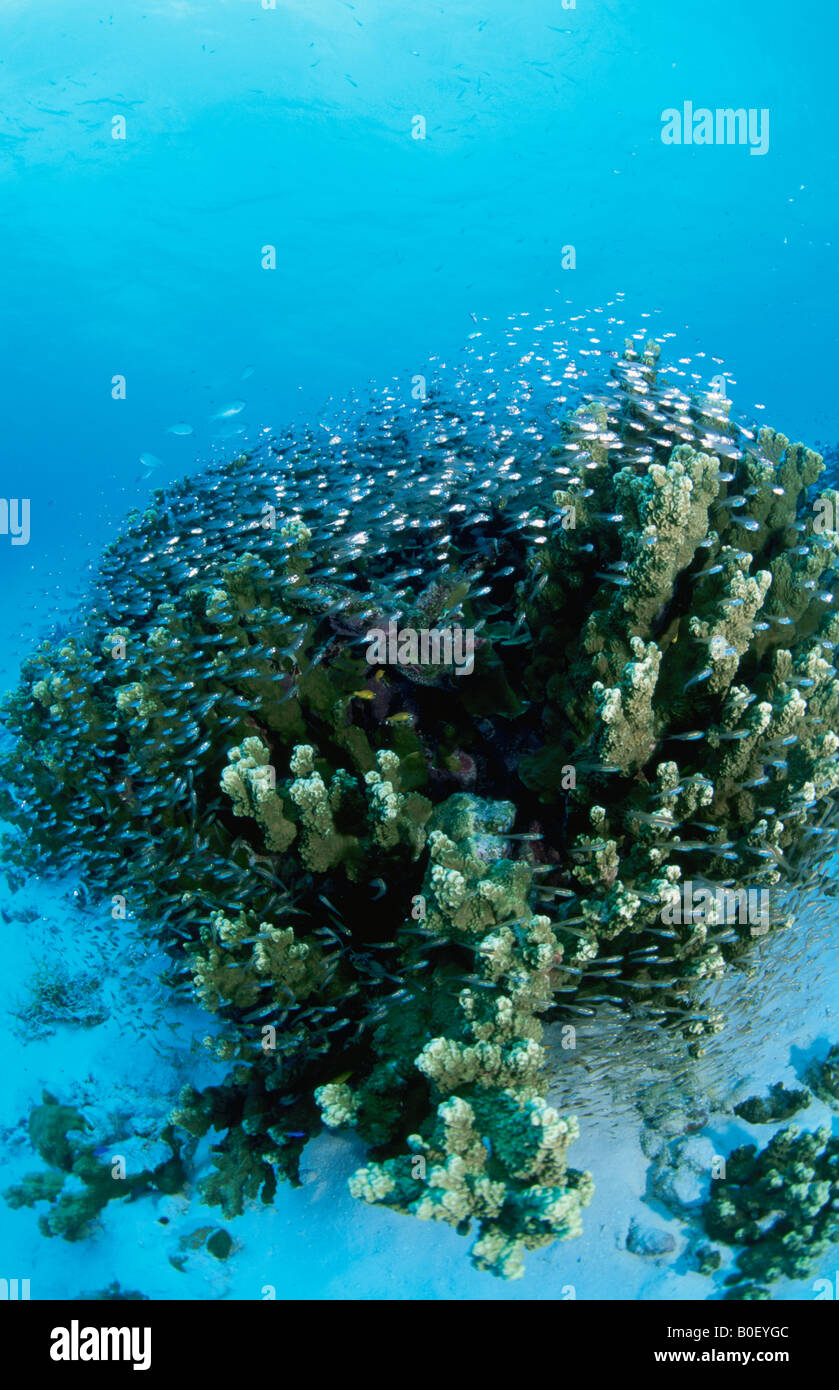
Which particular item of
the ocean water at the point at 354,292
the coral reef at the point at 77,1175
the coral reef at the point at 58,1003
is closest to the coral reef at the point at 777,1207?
the ocean water at the point at 354,292

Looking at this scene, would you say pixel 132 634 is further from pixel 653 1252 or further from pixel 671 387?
pixel 653 1252

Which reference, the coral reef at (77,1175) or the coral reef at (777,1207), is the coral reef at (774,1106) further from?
the coral reef at (77,1175)

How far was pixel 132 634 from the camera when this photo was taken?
7.77 meters

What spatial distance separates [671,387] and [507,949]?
693 centimetres

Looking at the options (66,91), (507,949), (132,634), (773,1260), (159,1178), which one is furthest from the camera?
(66,91)

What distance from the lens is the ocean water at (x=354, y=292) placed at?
5.30m

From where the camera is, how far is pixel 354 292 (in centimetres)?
5731

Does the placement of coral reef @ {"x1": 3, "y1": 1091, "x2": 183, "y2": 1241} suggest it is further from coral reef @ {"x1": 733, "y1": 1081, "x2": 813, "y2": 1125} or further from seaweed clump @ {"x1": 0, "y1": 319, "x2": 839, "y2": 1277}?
coral reef @ {"x1": 733, "y1": 1081, "x2": 813, "y2": 1125}

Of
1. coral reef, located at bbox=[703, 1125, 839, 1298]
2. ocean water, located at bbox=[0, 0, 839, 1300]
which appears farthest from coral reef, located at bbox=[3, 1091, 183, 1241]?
coral reef, located at bbox=[703, 1125, 839, 1298]

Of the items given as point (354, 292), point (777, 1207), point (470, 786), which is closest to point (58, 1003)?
point (470, 786)

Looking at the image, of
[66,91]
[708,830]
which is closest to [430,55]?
[66,91]

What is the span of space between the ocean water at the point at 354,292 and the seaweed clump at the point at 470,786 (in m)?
1.02

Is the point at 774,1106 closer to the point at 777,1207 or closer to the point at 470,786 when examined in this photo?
the point at 777,1207

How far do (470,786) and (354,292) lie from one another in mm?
62893
